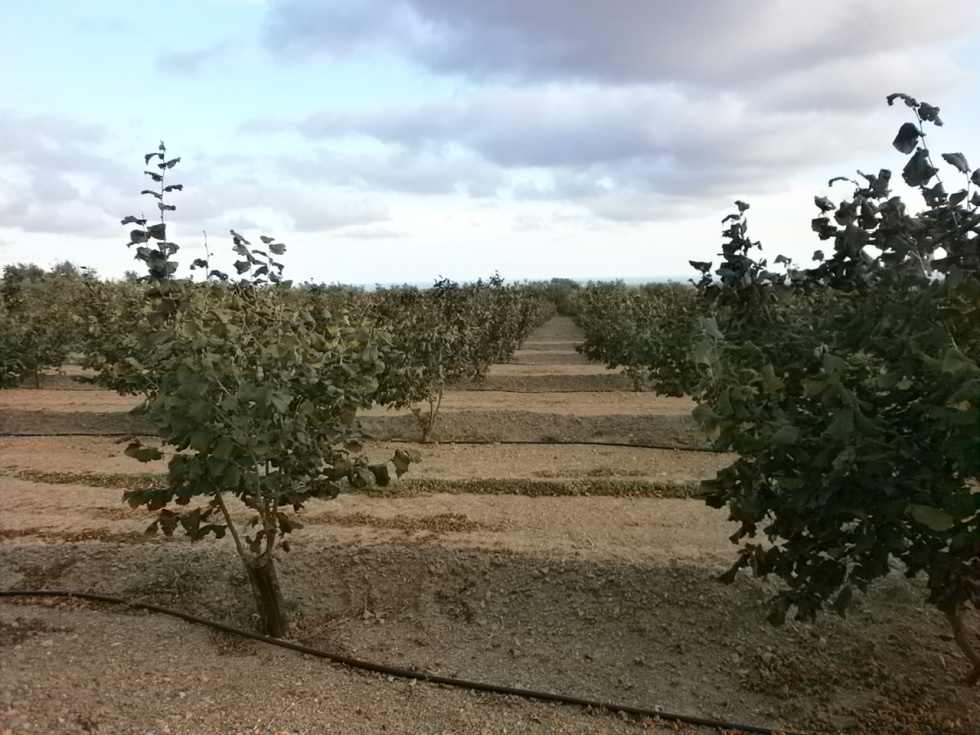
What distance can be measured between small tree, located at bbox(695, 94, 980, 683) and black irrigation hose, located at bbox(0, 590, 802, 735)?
2.41ft

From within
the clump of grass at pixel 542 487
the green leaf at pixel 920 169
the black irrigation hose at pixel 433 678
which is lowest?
the black irrigation hose at pixel 433 678

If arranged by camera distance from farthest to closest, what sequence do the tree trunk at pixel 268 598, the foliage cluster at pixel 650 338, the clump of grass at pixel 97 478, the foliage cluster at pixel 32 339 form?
the foliage cluster at pixel 32 339 → the foliage cluster at pixel 650 338 → the clump of grass at pixel 97 478 → the tree trunk at pixel 268 598

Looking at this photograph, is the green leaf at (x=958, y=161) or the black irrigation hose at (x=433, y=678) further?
the black irrigation hose at (x=433, y=678)

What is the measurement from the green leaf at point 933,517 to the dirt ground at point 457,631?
1.52 meters

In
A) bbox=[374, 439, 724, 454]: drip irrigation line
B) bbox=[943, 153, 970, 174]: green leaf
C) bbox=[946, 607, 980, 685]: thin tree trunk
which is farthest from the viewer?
bbox=[374, 439, 724, 454]: drip irrigation line

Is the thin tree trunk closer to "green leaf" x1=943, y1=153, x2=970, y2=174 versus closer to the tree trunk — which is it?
"green leaf" x1=943, y1=153, x2=970, y2=174

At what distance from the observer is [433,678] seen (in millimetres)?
4504

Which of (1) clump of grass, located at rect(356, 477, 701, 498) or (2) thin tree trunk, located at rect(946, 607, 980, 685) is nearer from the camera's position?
(2) thin tree trunk, located at rect(946, 607, 980, 685)

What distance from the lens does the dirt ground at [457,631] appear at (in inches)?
163

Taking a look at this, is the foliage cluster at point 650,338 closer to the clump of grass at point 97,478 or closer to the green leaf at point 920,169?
the green leaf at point 920,169

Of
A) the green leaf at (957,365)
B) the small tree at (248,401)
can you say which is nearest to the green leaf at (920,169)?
the green leaf at (957,365)

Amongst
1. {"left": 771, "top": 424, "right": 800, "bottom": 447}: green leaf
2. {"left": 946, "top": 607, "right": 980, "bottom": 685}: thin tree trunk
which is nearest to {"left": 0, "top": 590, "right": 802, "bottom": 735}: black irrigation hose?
{"left": 946, "top": 607, "right": 980, "bottom": 685}: thin tree trunk

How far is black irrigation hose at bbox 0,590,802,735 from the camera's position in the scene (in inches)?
158

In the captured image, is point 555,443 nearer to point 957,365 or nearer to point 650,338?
A: point 650,338
